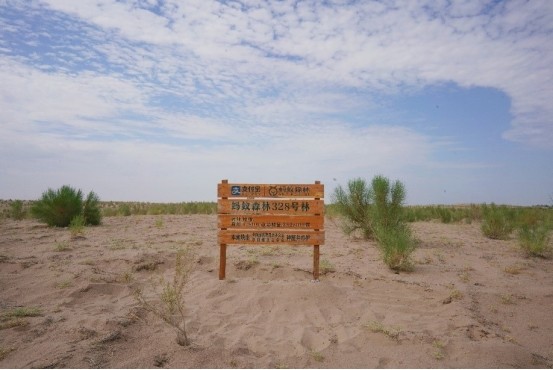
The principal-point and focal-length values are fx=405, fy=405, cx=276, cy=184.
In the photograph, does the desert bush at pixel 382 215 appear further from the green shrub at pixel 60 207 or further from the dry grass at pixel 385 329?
the green shrub at pixel 60 207

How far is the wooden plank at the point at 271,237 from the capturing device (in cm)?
771

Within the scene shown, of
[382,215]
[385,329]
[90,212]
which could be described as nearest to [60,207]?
[90,212]

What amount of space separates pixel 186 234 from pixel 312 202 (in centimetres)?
637

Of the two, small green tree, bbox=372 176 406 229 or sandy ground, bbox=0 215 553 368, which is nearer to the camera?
sandy ground, bbox=0 215 553 368

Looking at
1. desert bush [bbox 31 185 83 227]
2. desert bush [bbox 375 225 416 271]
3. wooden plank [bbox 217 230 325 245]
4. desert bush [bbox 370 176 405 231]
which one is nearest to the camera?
wooden plank [bbox 217 230 325 245]

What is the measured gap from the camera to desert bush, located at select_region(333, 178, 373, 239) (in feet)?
40.1

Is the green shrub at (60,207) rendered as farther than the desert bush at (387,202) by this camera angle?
Yes

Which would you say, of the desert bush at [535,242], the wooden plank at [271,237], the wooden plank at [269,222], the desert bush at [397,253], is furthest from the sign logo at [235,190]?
the desert bush at [535,242]

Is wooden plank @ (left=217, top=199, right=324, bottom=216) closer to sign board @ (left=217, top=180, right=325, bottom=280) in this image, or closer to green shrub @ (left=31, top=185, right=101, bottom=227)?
sign board @ (left=217, top=180, right=325, bottom=280)

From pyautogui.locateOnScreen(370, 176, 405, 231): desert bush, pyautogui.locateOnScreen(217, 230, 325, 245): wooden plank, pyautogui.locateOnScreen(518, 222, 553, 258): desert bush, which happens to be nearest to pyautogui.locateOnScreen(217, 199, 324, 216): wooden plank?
pyautogui.locateOnScreen(217, 230, 325, 245): wooden plank

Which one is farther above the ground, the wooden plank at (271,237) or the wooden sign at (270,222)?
the wooden sign at (270,222)

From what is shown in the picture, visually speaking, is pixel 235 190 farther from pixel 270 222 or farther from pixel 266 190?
pixel 270 222

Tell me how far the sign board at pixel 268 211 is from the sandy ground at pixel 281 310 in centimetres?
87

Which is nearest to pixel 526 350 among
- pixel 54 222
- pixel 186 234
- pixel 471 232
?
pixel 186 234
